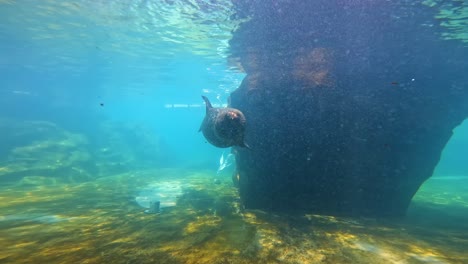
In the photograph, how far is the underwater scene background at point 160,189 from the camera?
6262mm

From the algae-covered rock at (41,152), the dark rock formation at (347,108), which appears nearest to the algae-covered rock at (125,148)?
the algae-covered rock at (41,152)

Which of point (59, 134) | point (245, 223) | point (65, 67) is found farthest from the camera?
point (65, 67)

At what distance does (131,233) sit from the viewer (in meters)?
7.61

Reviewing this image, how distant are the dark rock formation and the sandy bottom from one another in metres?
1.38

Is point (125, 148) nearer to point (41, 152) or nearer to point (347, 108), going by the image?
point (41, 152)

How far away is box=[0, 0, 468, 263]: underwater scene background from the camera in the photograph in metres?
6.26

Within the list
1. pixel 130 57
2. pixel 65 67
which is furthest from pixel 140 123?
pixel 130 57

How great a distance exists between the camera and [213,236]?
23.3 ft

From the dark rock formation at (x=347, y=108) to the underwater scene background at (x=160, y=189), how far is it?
0.27m

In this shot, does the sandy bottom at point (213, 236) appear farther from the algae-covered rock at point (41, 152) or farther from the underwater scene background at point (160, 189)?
the algae-covered rock at point (41, 152)

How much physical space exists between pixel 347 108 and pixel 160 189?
12803 millimetres

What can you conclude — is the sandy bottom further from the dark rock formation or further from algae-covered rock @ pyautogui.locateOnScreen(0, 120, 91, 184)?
algae-covered rock @ pyautogui.locateOnScreen(0, 120, 91, 184)

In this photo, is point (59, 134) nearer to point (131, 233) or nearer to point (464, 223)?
point (131, 233)

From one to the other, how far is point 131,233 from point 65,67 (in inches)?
1439
